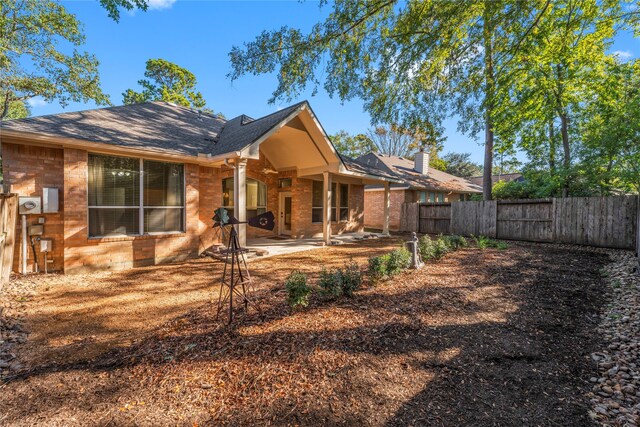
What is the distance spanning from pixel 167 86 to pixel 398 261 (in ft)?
108

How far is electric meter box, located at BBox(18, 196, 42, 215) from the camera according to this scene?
19.8 ft

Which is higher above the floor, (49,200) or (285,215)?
(49,200)

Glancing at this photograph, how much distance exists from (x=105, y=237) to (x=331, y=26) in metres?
7.50

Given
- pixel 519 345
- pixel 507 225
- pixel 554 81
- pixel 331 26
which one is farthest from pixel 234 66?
pixel 554 81

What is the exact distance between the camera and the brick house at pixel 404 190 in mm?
19109

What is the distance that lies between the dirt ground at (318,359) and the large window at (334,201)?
825 cm

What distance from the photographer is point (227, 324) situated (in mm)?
Answer: 3766

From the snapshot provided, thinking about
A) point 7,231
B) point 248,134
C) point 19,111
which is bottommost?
point 7,231

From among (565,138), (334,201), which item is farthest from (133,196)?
(565,138)

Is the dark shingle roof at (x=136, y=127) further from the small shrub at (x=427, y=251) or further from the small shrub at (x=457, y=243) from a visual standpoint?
the small shrub at (x=457, y=243)

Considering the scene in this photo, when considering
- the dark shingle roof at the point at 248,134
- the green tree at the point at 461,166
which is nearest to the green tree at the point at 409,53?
the dark shingle roof at the point at 248,134

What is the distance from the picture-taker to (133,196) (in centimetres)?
759

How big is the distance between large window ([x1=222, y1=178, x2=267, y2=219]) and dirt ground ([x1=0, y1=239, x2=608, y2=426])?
6.57 metres

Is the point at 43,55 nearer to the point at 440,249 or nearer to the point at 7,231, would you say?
the point at 7,231
